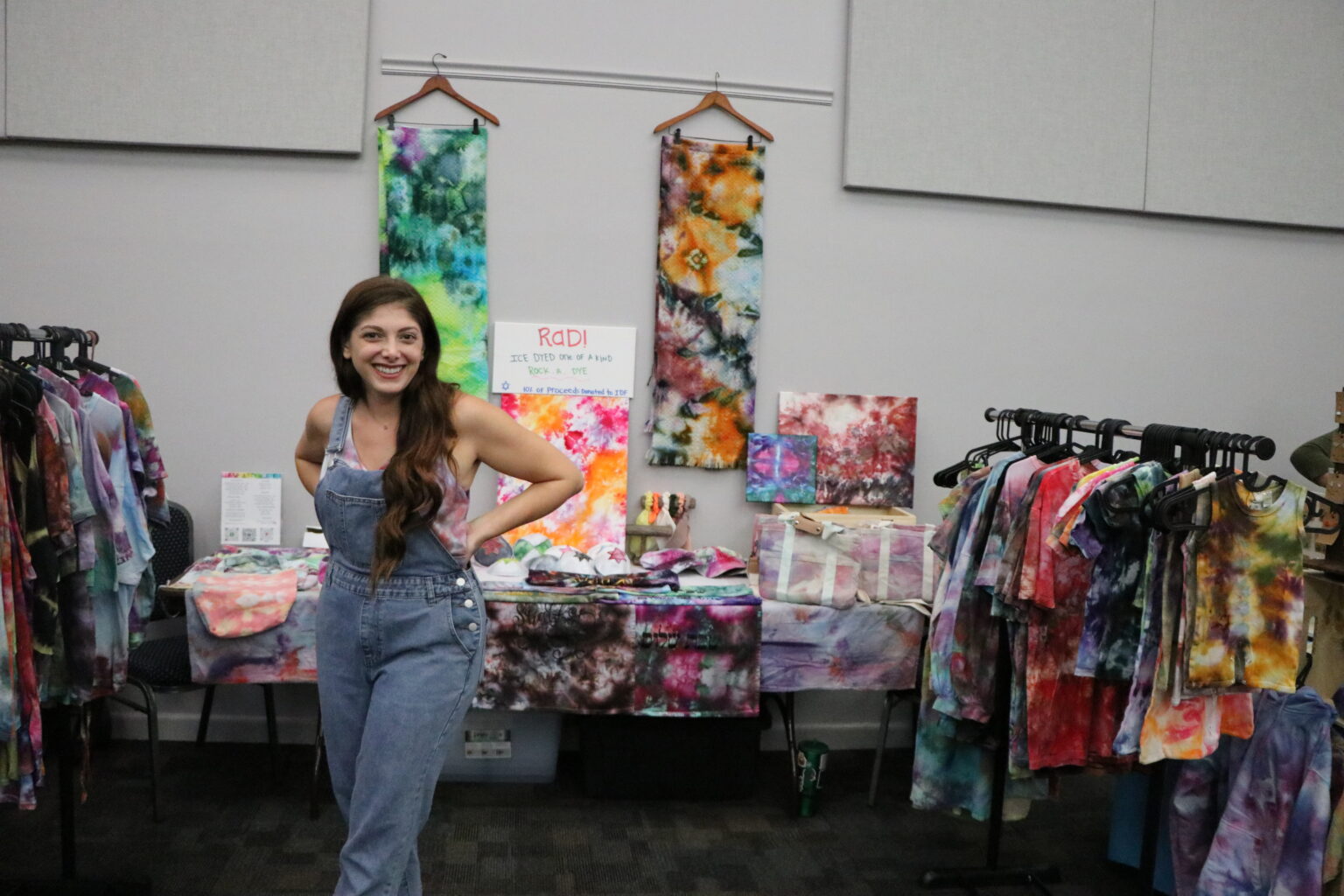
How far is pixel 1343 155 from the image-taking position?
443 cm

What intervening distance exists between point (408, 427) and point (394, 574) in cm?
30

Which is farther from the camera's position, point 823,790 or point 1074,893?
point 823,790

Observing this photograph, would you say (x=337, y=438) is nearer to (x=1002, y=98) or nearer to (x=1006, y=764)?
(x=1006, y=764)

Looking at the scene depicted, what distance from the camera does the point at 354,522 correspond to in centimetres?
201

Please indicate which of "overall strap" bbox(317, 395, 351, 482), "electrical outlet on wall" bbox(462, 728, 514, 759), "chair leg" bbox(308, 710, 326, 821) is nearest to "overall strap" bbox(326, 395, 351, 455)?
"overall strap" bbox(317, 395, 351, 482)

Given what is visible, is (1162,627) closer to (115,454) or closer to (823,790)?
(823,790)

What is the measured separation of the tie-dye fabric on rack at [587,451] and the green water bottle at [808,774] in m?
1.07

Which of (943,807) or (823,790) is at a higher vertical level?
(943,807)

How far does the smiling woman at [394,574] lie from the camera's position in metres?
1.95

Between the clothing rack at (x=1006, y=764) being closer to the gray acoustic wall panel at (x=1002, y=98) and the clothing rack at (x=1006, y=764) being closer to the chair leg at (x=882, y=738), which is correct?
the chair leg at (x=882, y=738)

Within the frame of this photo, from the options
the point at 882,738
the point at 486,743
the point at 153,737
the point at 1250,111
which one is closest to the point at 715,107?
the point at 1250,111

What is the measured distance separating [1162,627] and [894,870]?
4.20 feet

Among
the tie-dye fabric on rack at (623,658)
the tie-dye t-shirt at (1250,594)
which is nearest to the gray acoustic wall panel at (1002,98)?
the tie-dye fabric on rack at (623,658)

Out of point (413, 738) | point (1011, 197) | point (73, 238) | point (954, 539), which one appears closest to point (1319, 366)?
point (1011, 197)
